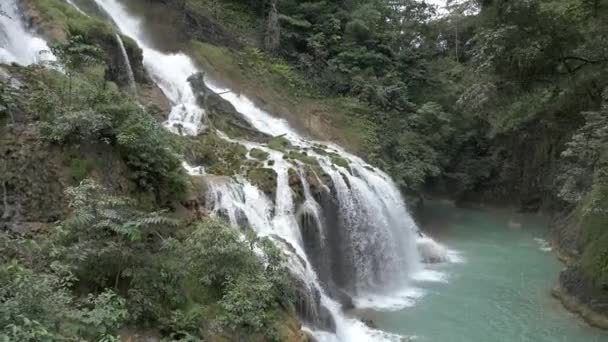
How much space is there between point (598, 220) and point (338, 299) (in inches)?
310

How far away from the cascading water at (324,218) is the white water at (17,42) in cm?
383

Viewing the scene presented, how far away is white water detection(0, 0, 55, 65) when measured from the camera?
44.7ft

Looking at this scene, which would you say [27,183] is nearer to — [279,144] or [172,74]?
[279,144]

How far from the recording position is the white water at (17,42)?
13609 mm

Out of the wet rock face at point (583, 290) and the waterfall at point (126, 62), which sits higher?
the waterfall at point (126, 62)

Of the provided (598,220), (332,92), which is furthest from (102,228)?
(332,92)

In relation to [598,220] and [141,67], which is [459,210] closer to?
[598,220]

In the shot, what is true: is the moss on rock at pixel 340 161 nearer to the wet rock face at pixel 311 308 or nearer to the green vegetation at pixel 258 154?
the green vegetation at pixel 258 154

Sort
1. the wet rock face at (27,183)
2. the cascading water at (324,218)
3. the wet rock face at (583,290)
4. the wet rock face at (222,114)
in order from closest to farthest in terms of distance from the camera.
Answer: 1. the wet rock face at (27,183)
2. the cascading water at (324,218)
3. the wet rock face at (583,290)
4. the wet rock face at (222,114)

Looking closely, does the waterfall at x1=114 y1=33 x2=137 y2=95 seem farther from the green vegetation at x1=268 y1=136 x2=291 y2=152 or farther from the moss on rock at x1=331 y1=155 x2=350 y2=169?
the moss on rock at x1=331 y1=155 x2=350 y2=169

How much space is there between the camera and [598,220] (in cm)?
1484

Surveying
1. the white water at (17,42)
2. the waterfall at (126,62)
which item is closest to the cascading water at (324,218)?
the waterfall at (126,62)

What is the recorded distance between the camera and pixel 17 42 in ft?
47.0

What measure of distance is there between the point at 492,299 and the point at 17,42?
14.7 meters
